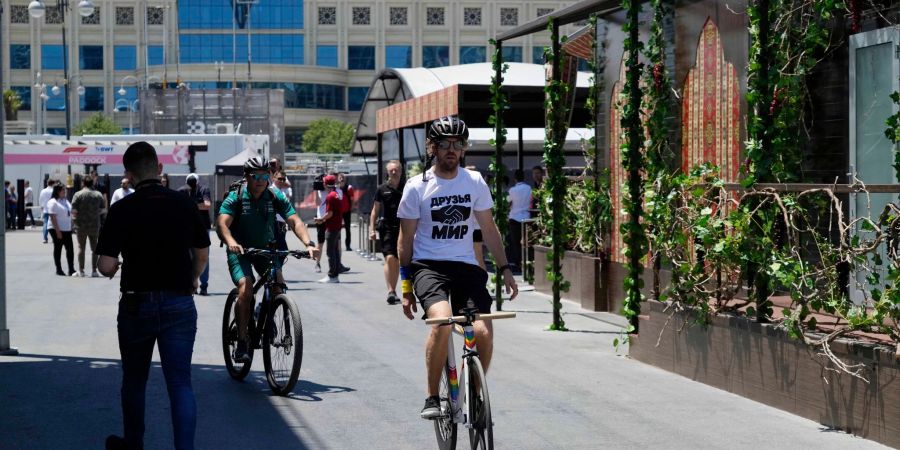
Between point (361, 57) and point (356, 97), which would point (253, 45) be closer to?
point (361, 57)

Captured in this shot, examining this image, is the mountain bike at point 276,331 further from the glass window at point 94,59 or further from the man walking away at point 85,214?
the glass window at point 94,59

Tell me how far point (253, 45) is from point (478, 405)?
10233cm

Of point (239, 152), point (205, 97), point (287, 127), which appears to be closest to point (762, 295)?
point (239, 152)

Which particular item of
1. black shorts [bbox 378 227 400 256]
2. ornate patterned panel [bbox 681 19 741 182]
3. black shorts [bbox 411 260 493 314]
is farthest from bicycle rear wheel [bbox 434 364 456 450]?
ornate patterned panel [bbox 681 19 741 182]

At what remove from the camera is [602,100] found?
1644 cm

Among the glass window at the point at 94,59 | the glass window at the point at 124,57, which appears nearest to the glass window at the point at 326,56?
the glass window at the point at 124,57

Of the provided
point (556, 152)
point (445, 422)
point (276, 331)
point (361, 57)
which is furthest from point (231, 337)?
point (361, 57)

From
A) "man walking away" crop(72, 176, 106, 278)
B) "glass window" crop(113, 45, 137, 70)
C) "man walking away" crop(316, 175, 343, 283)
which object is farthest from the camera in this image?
"glass window" crop(113, 45, 137, 70)

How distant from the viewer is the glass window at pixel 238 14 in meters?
105

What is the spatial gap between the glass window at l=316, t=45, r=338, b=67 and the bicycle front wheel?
326ft

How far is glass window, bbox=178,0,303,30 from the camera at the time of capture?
10519 cm

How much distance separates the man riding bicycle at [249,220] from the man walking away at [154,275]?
3134mm

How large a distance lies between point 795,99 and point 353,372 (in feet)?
13.5

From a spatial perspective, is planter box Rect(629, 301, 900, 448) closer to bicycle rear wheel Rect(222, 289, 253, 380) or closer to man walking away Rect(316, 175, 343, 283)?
bicycle rear wheel Rect(222, 289, 253, 380)
